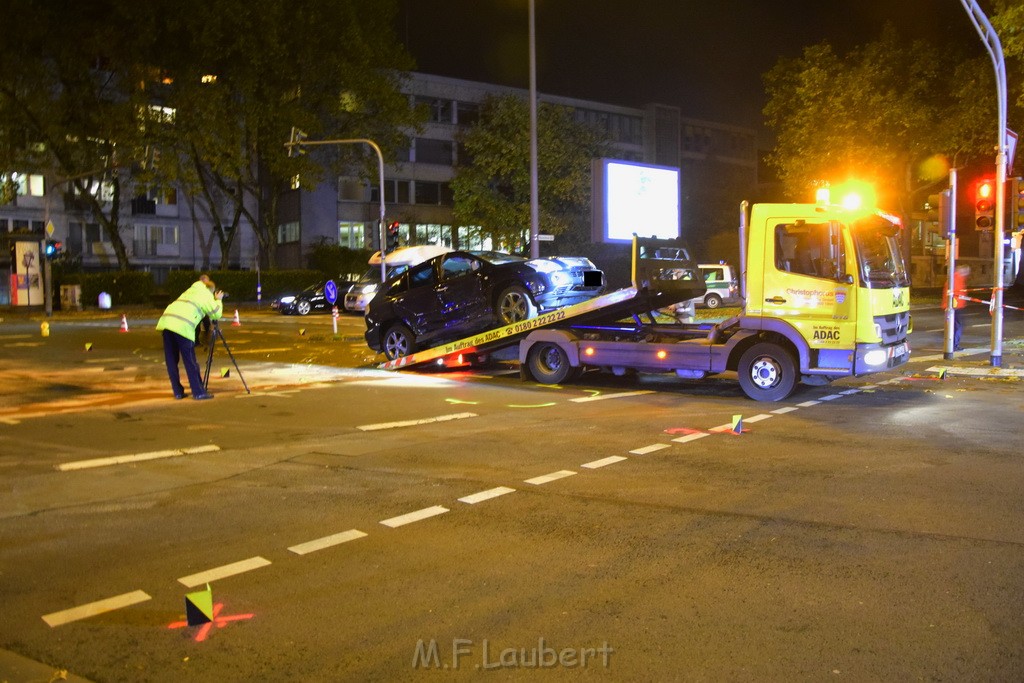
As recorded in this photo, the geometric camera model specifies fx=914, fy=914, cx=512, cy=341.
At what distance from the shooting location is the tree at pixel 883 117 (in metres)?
31.5

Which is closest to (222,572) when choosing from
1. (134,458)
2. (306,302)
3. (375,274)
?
(134,458)

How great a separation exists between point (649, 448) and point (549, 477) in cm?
165

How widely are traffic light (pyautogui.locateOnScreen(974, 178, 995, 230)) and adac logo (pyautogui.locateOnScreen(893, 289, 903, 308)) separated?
5.39 metres

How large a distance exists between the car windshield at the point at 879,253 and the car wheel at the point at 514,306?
523 centimetres

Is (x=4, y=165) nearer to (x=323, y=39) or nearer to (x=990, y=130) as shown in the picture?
(x=323, y=39)

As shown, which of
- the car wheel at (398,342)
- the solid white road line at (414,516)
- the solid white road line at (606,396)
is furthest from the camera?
the car wheel at (398,342)

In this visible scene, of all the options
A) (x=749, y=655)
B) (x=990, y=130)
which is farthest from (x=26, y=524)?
(x=990, y=130)

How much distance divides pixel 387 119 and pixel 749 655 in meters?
44.8

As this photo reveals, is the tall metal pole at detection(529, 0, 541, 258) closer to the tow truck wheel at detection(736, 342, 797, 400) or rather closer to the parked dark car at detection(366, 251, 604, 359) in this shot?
the parked dark car at detection(366, 251, 604, 359)

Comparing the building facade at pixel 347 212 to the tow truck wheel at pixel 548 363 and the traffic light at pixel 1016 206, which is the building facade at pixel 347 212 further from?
the tow truck wheel at pixel 548 363

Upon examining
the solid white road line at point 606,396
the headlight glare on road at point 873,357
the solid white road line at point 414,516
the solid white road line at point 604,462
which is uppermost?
the headlight glare on road at point 873,357

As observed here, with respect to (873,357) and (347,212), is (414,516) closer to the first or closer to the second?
(873,357)

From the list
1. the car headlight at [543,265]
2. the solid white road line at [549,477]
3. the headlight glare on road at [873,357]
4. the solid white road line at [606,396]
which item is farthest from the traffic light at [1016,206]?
the solid white road line at [549,477]

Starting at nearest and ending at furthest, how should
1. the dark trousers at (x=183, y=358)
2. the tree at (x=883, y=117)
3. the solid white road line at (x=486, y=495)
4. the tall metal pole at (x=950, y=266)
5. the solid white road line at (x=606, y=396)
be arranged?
the solid white road line at (x=486, y=495), the dark trousers at (x=183, y=358), the solid white road line at (x=606, y=396), the tall metal pole at (x=950, y=266), the tree at (x=883, y=117)
